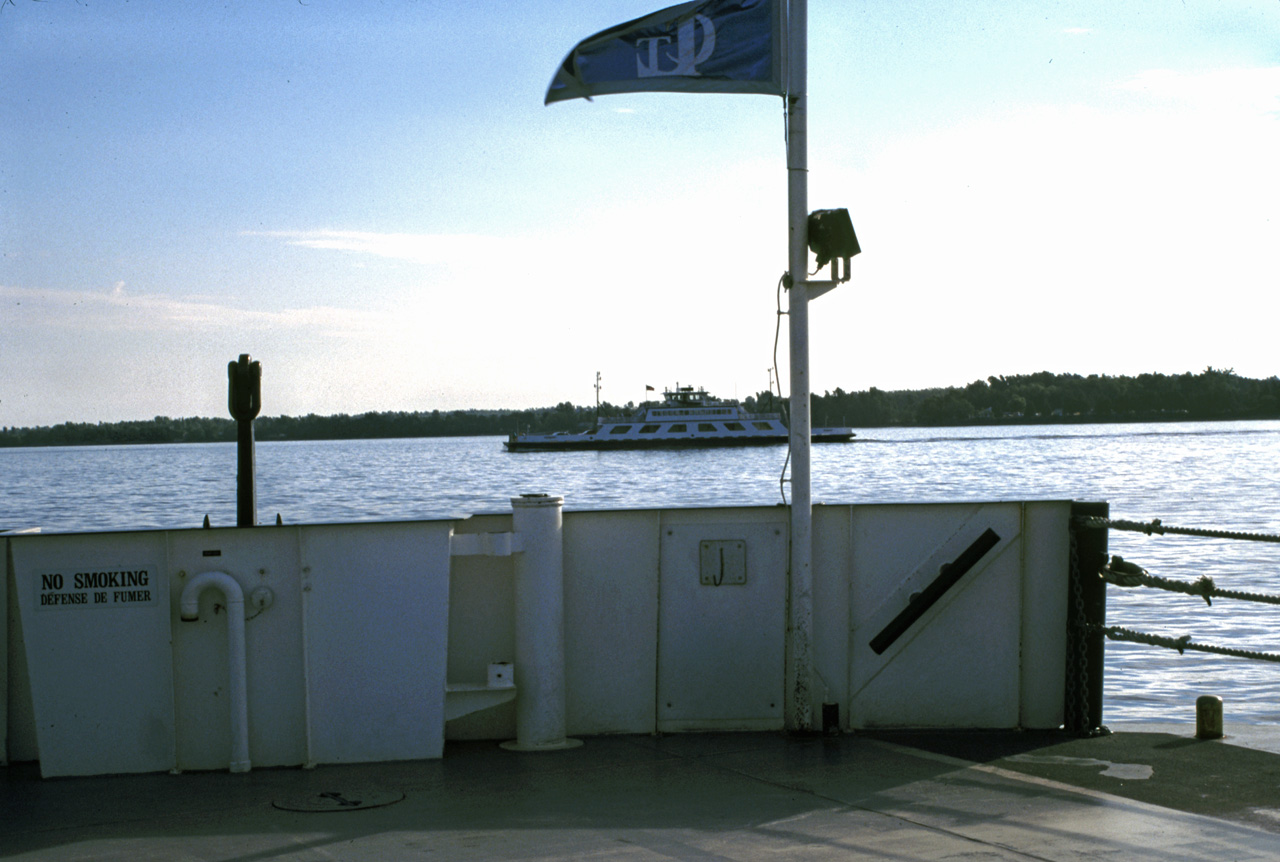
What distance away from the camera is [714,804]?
4863mm

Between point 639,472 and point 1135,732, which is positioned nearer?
point 1135,732

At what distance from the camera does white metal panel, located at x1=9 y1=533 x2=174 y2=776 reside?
5.57m

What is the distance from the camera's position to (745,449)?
404 feet

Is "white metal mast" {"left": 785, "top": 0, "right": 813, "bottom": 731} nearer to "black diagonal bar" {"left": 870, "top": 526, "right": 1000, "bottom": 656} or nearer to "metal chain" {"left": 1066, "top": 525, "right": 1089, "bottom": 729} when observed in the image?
"black diagonal bar" {"left": 870, "top": 526, "right": 1000, "bottom": 656}

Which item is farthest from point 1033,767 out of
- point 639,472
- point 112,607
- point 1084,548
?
point 639,472

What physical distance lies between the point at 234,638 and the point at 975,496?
53.3 metres

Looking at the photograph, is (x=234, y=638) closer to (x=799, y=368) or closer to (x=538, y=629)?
(x=538, y=629)

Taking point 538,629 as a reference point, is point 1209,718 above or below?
below

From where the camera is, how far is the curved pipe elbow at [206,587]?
5.59 metres

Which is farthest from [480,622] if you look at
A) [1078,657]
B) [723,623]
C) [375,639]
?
[1078,657]

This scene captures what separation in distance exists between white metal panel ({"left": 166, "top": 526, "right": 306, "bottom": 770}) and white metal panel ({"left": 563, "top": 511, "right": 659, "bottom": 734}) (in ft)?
4.47

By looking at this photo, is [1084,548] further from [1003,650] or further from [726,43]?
[726,43]

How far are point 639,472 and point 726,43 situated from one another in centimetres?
7893

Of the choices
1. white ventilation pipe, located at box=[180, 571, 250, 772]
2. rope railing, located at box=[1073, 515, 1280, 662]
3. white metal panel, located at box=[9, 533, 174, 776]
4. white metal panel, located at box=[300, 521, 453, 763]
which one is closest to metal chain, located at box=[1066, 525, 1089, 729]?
rope railing, located at box=[1073, 515, 1280, 662]
